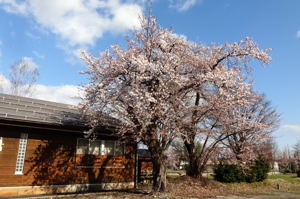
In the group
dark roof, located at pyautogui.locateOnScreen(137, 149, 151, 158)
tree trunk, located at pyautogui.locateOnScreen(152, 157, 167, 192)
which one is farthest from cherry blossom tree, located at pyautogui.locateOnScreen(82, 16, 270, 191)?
dark roof, located at pyautogui.locateOnScreen(137, 149, 151, 158)

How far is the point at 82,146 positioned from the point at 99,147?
3.67 feet

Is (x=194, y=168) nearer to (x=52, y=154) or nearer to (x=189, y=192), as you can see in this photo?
(x=189, y=192)

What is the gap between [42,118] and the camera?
12461mm

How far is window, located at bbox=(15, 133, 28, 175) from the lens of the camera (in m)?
11.6

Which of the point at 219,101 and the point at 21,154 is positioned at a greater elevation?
the point at 219,101

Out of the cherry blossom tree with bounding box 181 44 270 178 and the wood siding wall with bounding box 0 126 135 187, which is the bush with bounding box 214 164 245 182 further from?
the wood siding wall with bounding box 0 126 135 187

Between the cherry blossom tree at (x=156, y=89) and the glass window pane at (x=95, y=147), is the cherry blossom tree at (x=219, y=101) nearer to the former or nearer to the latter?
the cherry blossom tree at (x=156, y=89)

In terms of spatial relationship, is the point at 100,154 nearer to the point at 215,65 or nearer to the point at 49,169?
the point at 49,169

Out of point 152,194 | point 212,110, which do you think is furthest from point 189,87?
point 152,194

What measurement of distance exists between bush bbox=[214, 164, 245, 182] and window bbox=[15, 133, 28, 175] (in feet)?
49.7

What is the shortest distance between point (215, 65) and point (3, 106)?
12544mm

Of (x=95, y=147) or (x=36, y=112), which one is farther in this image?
(x=95, y=147)

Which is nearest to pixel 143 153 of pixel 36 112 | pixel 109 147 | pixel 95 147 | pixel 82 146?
pixel 109 147

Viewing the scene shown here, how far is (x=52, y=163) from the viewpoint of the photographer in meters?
12.6
